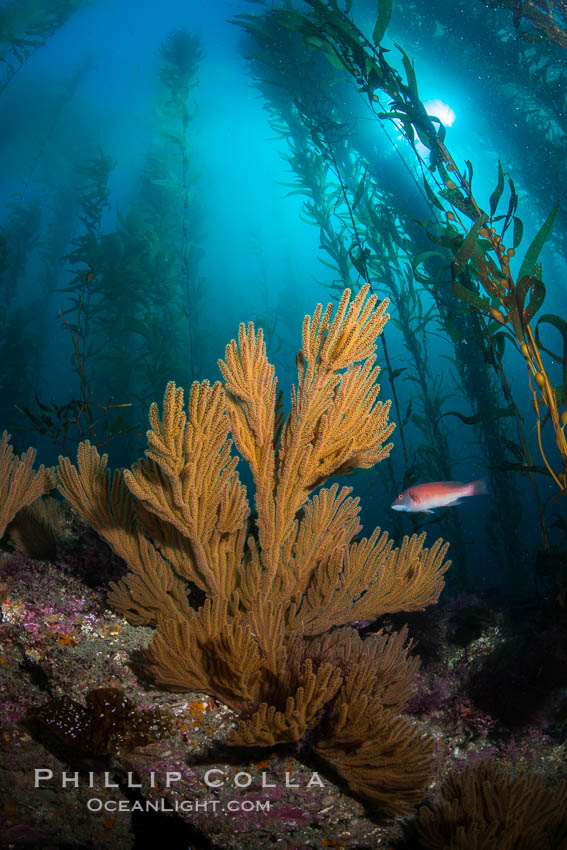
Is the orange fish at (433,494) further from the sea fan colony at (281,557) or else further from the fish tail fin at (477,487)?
the sea fan colony at (281,557)

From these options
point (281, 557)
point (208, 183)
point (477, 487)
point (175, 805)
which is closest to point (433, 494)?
point (477, 487)

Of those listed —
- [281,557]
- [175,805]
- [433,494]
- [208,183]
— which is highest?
[433,494]

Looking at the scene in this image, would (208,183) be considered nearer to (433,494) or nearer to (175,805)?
(433,494)

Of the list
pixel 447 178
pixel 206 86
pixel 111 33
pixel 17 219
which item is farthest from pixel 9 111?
pixel 447 178

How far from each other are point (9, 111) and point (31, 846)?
3753cm

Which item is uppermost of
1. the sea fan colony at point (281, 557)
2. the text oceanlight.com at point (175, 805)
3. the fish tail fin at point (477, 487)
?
the fish tail fin at point (477, 487)

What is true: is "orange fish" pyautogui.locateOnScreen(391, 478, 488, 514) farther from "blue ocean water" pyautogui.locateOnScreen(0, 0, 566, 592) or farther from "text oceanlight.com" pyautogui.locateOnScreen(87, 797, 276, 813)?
"text oceanlight.com" pyautogui.locateOnScreen(87, 797, 276, 813)

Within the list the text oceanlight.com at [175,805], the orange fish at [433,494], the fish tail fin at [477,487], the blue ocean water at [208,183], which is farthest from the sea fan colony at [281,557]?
the blue ocean water at [208,183]

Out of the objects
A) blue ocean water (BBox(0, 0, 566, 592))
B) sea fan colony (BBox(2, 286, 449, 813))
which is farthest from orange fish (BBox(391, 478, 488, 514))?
sea fan colony (BBox(2, 286, 449, 813))

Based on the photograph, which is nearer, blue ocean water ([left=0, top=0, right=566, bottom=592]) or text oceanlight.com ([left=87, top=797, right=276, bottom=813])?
text oceanlight.com ([left=87, top=797, right=276, bottom=813])

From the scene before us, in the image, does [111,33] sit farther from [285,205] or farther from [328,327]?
[328,327]

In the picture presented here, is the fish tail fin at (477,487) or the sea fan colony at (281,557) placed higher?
the fish tail fin at (477,487)

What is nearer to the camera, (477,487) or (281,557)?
(281,557)

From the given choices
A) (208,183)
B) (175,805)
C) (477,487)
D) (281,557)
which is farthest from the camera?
(208,183)
